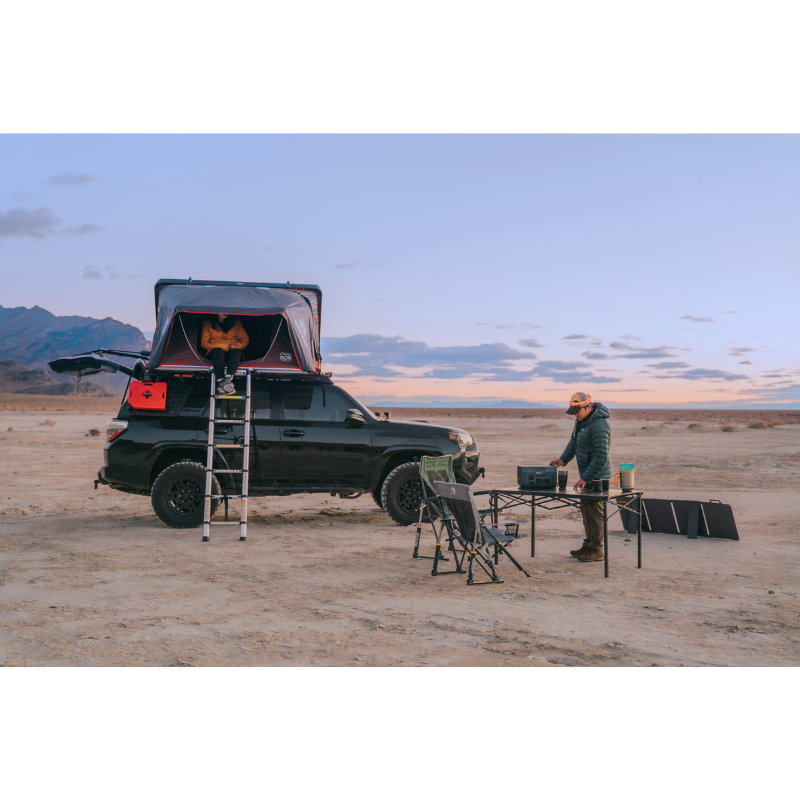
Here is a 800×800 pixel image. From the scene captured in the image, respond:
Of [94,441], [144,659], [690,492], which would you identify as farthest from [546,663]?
[94,441]

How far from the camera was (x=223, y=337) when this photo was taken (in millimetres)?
10117

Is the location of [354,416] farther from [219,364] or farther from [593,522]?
[593,522]

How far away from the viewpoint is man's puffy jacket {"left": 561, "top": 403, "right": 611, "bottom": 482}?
23.9 ft

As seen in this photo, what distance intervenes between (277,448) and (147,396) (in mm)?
1891

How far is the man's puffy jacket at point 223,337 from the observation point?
9.98 meters

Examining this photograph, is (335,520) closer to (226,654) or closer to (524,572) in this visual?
(524,572)

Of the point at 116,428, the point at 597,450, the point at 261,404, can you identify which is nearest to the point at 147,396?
the point at 116,428

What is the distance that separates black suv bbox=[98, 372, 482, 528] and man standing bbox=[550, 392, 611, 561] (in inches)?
99.4

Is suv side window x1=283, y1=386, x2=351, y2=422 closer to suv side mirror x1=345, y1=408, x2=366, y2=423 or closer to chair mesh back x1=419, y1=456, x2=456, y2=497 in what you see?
suv side mirror x1=345, y1=408, x2=366, y2=423

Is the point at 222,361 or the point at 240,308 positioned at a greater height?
the point at 240,308

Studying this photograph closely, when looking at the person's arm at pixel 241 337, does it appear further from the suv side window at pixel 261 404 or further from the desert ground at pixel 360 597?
the desert ground at pixel 360 597

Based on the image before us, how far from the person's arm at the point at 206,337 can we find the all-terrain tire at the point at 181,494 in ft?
6.04

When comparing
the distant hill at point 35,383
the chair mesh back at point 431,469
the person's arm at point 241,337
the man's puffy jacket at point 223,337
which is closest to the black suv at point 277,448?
the man's puffy jacket at point 223,337

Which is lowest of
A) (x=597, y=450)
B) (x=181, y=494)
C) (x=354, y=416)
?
(x=181, y=494)
